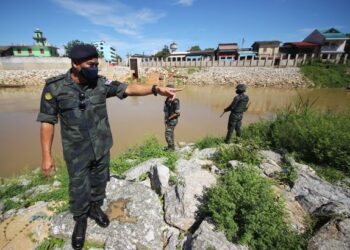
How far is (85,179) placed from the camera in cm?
229

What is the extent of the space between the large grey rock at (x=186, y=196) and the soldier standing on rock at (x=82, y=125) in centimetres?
89

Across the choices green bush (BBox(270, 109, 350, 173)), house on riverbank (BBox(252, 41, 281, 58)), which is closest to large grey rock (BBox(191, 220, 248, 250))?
green bush (BBox(270, 109, 350, 173))

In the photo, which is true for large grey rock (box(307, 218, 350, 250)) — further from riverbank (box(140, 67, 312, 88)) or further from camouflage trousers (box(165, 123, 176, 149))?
riverbank (box(140, 67, 312, 88))

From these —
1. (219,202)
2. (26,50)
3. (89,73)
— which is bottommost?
(219,202)

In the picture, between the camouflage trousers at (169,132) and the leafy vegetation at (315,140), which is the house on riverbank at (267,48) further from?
the camouflage trousers at (169,132)

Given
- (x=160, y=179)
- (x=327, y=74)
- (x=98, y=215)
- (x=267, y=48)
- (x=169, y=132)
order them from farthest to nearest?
(x=267, y=48)
(x=327, y=74)
(x=169, y=132)
(x=160, y=179)
(x=98, y=215)

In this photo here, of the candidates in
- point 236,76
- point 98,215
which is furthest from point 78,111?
point 236,76

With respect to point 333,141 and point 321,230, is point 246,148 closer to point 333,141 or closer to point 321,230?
point 333,141

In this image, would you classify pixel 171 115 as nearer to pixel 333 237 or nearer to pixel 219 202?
pixel 219 202

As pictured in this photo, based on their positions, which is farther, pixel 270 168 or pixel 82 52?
pixel 270 168

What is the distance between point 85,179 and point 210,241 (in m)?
1.59

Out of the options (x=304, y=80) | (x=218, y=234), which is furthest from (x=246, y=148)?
(x=304, y=80)

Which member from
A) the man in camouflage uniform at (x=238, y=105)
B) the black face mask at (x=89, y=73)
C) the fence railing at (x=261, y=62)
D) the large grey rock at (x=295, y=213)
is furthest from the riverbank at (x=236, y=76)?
the black face mask at (x=89, y=73)

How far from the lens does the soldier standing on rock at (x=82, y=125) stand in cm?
197
